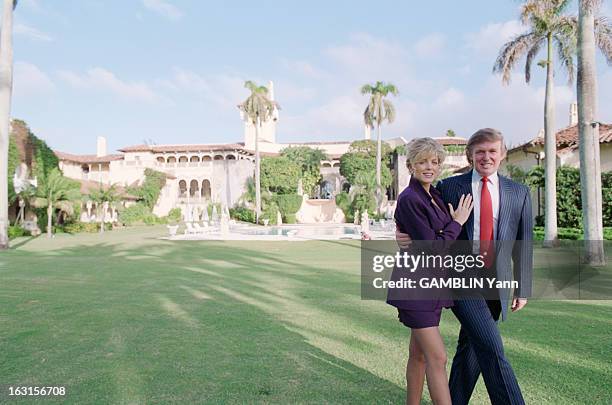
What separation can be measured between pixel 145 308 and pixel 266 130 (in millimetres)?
60686

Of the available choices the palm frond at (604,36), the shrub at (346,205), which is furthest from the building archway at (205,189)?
the palm frond at (604,36)

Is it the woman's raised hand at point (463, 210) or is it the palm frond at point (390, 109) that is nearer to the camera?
the woman's raised hand at point (463, 210)

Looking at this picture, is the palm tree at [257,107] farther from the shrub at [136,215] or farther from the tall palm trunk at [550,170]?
the tall palm trunk at [550,170]

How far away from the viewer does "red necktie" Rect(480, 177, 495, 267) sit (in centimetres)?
281

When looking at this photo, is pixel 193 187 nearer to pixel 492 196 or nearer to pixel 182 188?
pixel 182 188

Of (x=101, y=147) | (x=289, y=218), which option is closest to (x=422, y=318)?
(x=289, y=218)

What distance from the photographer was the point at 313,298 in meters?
7.31

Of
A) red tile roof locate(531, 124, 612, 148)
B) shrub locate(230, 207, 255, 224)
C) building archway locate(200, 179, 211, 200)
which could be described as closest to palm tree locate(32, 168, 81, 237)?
shrub locate(230, 207, 255, 224)

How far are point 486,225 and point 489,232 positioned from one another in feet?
0.16

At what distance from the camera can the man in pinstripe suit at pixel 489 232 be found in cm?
270

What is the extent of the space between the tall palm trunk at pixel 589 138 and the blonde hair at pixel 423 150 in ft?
33.8

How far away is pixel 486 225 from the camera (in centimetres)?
283

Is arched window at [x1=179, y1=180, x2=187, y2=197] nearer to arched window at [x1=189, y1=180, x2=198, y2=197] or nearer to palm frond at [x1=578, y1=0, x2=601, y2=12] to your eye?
arched window at [x1=189, y1=180, x2=198, y2=197]

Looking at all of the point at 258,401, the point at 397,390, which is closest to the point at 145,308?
the point at 258,401
